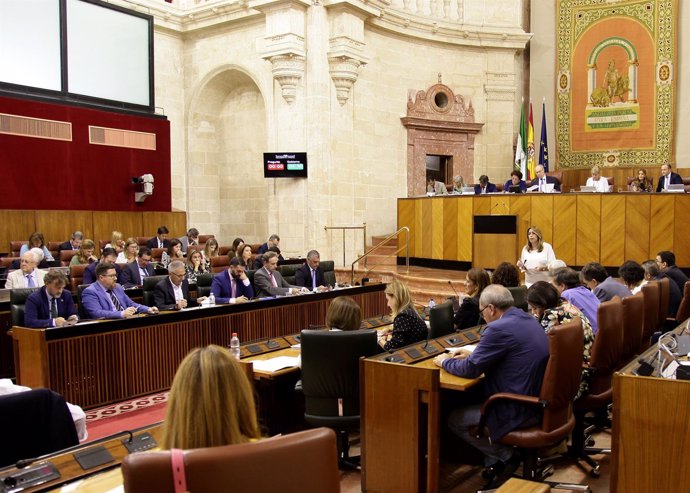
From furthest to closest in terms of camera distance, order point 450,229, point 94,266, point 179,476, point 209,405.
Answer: point 450,229
point 94,266
point 209,405
point 179,476

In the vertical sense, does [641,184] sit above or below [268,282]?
above

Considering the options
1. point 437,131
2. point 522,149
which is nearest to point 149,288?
point 522,149

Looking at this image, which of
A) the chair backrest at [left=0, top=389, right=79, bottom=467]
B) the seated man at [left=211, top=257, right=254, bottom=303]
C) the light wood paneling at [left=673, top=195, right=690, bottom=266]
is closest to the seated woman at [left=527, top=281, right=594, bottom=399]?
the chair backrest at [left=0, top=389, right=79, bottom=467]

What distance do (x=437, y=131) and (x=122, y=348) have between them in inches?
417

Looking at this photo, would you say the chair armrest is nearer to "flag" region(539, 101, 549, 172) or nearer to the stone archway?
the stone archway

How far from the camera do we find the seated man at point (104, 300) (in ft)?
18.2

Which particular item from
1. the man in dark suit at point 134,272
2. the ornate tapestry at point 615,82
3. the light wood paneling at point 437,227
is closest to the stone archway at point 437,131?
the ornate tapestry at point 615,82

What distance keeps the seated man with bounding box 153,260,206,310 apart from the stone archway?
851cm

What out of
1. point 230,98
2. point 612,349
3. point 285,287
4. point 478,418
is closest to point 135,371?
point 285,287

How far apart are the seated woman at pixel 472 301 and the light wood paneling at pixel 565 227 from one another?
Answer: 5.14 meters

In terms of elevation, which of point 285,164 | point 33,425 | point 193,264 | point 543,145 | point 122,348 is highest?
point 543,145

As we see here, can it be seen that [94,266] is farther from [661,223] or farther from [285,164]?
[661,223]

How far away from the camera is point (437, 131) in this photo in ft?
47.0

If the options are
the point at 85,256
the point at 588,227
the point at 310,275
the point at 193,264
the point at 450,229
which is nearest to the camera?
the point at 193,264
